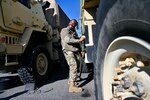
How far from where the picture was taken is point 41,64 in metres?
6.56

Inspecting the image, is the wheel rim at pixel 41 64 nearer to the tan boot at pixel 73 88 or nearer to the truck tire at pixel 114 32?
the tan boot at pixel 73 88

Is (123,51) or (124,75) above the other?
(123,51)

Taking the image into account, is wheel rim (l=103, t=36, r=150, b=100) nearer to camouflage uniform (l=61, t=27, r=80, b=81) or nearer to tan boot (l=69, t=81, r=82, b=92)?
tan boot (l=69, t=81, r=82, b=92)

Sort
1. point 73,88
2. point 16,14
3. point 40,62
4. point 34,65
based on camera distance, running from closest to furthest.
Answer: point 73,88 → point 16,14 → point 34,65 → point 40,62

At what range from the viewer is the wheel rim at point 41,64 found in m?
6.42

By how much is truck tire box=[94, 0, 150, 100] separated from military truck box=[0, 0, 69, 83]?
12.0ft

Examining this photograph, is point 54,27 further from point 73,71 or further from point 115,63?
point 115,63

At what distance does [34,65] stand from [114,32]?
4.76 metres

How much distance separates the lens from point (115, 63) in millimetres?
1713

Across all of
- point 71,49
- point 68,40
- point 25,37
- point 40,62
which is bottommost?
point 40,62

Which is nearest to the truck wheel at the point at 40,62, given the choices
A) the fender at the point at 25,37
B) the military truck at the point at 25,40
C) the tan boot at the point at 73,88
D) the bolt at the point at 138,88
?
the military truck at the point at 25,40

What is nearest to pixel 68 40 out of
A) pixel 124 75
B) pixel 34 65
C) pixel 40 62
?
pixel 34 65

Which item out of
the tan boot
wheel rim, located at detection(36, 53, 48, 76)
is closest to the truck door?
wheel rim, located at detection(36, 53, 48, 76)

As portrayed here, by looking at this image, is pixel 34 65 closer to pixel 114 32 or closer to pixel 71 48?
pixel 71 48
